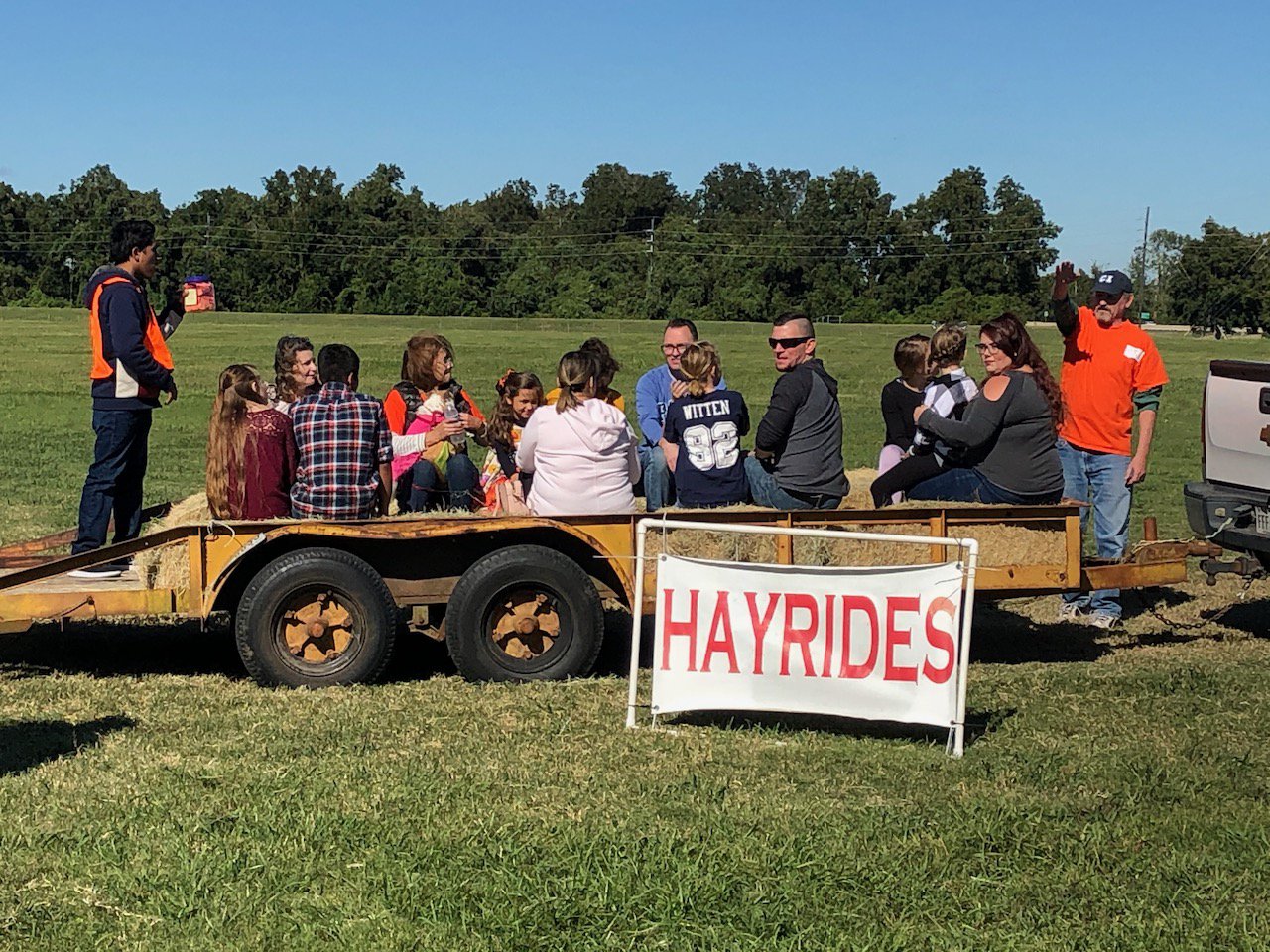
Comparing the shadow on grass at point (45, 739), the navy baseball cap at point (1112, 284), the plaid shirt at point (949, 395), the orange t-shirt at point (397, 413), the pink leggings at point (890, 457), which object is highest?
the navy baseball cap at point (1112, 284)

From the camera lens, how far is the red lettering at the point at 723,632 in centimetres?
661

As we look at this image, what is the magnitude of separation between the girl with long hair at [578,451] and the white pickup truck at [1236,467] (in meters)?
3.51

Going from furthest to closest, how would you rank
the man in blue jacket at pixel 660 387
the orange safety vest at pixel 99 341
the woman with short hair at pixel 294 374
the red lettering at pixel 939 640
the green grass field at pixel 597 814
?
the man in blue jacket at pixel 660 387 → the woman with short hair at pixel 294 374 → the orange safety vest at pixel 99 341 → the red lettering at pixel 939 640 → the green grass field at pixel 597 814

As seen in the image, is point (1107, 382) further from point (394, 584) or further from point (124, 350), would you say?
point (124, 350)

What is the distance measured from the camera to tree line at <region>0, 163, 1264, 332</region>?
97.5 m

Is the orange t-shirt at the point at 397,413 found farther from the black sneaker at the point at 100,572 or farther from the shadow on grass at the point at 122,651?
the black sneaker at the point at 100,572

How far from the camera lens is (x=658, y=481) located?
938 centimetres

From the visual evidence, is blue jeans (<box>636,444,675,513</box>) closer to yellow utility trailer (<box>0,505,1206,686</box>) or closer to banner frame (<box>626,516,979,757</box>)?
yellow utility trailer (<box>0,505,1206,686</box>)

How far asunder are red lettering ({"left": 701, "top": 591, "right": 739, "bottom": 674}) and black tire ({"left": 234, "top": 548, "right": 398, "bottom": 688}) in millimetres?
1766

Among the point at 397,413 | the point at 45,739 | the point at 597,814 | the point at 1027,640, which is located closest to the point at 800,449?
the point at 1027,640

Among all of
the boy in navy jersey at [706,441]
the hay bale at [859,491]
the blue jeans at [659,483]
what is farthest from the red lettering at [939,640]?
the blue jeans at [659,483]

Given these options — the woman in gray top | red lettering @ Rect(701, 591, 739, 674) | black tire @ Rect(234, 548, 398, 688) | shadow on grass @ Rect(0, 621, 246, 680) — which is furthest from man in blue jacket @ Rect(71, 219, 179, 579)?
the woman in gray top

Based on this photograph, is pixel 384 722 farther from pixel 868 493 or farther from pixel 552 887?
pixel 868 493

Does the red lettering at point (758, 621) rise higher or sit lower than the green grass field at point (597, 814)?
higher
